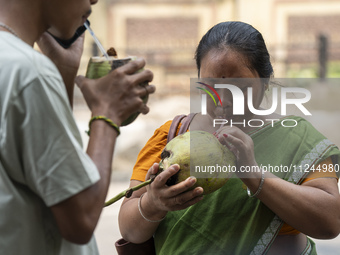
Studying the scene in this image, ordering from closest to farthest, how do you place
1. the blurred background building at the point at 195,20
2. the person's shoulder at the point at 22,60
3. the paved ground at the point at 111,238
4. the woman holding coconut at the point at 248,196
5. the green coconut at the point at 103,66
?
the person's shoulder at the point at 22,60 → the green coconut at the point at 103,66 → the woman holding coconut at the point at 248,196 → the paved ground at the point at 111,238 → the blurred background building at the point at 195,20

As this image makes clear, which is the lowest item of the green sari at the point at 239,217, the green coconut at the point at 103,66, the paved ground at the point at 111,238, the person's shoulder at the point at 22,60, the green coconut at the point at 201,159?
the paved ground at the point at 111,238

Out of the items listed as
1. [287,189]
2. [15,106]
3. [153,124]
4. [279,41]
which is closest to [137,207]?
[287,189]

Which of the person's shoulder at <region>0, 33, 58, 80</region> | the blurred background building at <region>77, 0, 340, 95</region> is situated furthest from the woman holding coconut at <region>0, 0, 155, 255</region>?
the blurred background building at <region>77, 0, 340, 95</region>

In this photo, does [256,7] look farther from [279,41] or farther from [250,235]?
[250,235]

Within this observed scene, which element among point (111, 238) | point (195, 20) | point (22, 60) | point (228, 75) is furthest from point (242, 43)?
point (195, 20)

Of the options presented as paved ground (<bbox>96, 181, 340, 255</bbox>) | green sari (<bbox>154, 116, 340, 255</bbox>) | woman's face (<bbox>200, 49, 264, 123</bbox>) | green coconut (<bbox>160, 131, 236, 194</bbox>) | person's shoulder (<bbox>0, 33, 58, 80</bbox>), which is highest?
person's shoulder (<bbox>0, 33, 58, 80</bbox>)

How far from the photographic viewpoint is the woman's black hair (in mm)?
2254

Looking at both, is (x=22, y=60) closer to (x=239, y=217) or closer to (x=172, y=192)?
(x=172, y=192)

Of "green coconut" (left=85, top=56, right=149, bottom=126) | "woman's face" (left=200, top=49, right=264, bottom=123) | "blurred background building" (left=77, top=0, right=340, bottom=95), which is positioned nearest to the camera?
"green coconut" (left=85, top=56, right=149, bottom=126)

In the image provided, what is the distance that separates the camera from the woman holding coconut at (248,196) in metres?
2.04

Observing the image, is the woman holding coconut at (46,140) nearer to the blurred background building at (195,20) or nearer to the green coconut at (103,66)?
the green coconut at (103,66)

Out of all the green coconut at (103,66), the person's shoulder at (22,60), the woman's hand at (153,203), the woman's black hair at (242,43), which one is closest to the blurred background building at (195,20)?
the woman's black hair at (242,43)

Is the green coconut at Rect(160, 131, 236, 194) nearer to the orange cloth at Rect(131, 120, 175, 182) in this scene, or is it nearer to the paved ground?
the orange cloth at Rect(131, 120, 175, 182)

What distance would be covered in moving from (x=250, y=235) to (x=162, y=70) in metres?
13.1
